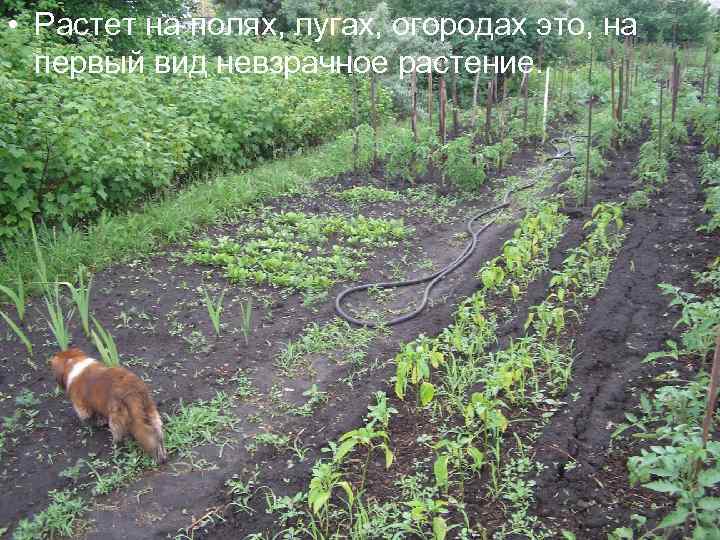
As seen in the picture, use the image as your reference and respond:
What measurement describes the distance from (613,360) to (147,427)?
255 cm

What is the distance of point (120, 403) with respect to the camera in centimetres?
319

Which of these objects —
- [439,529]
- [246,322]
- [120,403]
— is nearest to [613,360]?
[439,529]

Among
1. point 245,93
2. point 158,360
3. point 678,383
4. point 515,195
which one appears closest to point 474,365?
point 678,383

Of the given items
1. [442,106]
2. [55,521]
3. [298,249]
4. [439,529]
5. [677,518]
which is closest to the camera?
[677,518]

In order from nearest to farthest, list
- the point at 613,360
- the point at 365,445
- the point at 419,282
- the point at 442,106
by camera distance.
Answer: the point at 365,445
the point at 613,360
the point at 419,282
the point at 442,106

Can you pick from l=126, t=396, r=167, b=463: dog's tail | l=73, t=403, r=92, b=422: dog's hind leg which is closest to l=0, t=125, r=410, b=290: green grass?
l=73, t=403, r=92, b=422: dog's hind leg

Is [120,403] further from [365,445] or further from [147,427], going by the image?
[365,445]

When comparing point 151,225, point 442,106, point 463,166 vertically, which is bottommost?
point 151,225

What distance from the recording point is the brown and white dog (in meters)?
3.19

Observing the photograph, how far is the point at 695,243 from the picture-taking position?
516cm

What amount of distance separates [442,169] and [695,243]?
3285mm

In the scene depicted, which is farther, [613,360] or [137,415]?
[613,360]

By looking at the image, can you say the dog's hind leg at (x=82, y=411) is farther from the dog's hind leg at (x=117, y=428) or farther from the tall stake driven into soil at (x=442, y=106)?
the tall stake driven into soil at (x=442, y=106)

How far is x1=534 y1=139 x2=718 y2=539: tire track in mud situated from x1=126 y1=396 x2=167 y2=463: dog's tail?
5.97 ft
